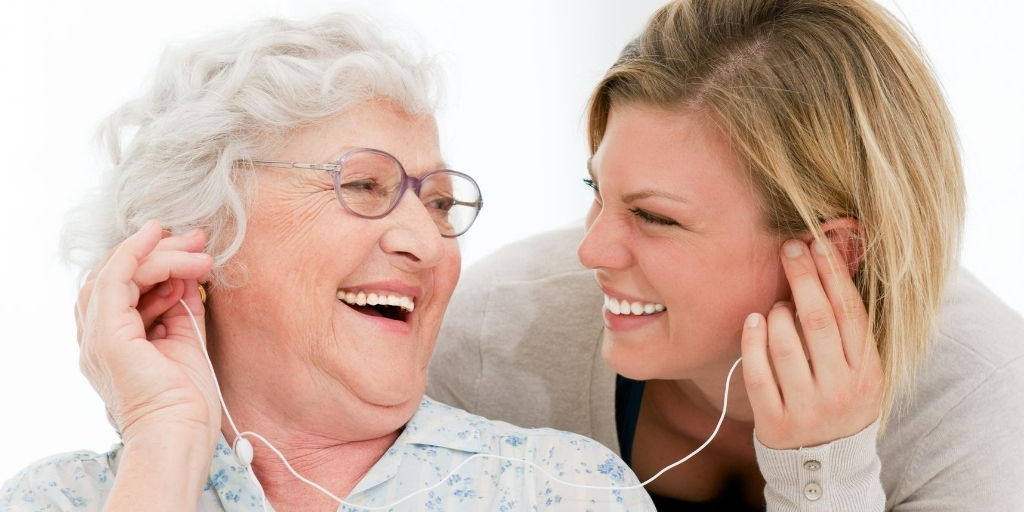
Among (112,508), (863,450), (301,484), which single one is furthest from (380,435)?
(863,450)

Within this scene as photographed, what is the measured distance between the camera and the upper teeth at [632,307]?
6.28 feet

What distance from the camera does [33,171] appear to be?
266 centimetres

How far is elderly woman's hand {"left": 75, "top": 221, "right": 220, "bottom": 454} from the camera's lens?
1.57 m

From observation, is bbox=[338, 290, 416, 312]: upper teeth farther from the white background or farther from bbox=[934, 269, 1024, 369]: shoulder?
bbox=[934, 269, 1024, 369]: shoulder

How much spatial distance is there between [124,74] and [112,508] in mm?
1741

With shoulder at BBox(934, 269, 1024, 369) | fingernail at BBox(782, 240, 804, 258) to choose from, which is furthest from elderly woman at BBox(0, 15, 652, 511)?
shoulder at BBox(934, 269, 1024, 369)

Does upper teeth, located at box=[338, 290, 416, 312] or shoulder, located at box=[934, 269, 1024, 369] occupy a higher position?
upper teeth, located at box=[338, 290, 416, 312]

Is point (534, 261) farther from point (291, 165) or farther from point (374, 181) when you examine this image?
point (291, 165)

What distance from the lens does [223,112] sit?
1.69m

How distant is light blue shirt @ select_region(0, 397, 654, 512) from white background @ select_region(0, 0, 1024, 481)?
0.56m

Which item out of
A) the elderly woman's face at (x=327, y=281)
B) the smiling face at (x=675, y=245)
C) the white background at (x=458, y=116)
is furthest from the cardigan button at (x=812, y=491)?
the white background at (x=458, y=116)

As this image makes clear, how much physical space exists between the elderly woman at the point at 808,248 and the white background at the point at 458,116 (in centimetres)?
43

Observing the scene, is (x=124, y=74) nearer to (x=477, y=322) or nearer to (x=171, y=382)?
(x=477, y=322)

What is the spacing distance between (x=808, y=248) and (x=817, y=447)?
1.19 ft
